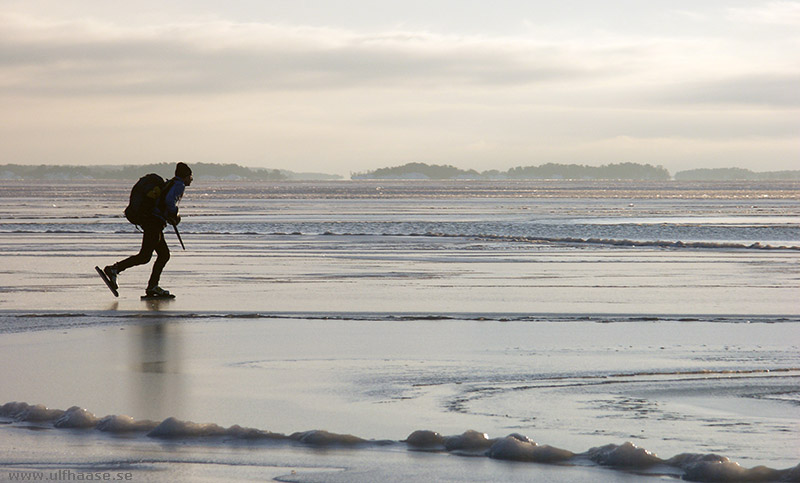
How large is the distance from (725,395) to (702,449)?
1.67 meters

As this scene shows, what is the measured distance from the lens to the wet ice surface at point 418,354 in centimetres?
610

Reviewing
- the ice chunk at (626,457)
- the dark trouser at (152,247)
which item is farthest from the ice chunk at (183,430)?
the dark trouser at (152,247)

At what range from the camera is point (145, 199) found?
13.5m

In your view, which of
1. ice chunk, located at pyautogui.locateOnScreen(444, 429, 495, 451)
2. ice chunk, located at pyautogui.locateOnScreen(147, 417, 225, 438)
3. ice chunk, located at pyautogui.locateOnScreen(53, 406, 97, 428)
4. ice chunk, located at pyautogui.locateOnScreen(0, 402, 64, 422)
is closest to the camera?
ice chunk, located at pyautogui.locateOnScreen(444, 429, 495, 451)

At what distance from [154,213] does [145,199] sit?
218 millimetres

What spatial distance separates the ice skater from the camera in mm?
13438

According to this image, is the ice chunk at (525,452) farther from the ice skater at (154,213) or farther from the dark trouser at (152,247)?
the dark trouser at (152,247)

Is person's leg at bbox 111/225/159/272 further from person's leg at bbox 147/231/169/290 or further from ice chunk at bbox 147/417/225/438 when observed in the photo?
ice chunk at bbox 147/417/225/438

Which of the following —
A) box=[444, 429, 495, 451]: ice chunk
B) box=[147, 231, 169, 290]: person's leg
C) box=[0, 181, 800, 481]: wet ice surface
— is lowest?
box=[0, 181, 800, 481]: wet ice surface

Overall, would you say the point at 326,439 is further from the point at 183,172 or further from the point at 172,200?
the point at 183,172

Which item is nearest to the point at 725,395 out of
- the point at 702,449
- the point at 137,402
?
the point at 702,449

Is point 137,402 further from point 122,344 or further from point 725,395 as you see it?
point 725,395

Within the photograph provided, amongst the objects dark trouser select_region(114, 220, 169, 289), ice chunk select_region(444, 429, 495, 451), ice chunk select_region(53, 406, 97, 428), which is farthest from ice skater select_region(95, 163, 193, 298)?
ice chunk select_region(444, 429, 495, 451)

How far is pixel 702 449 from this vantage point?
556 centimetres
